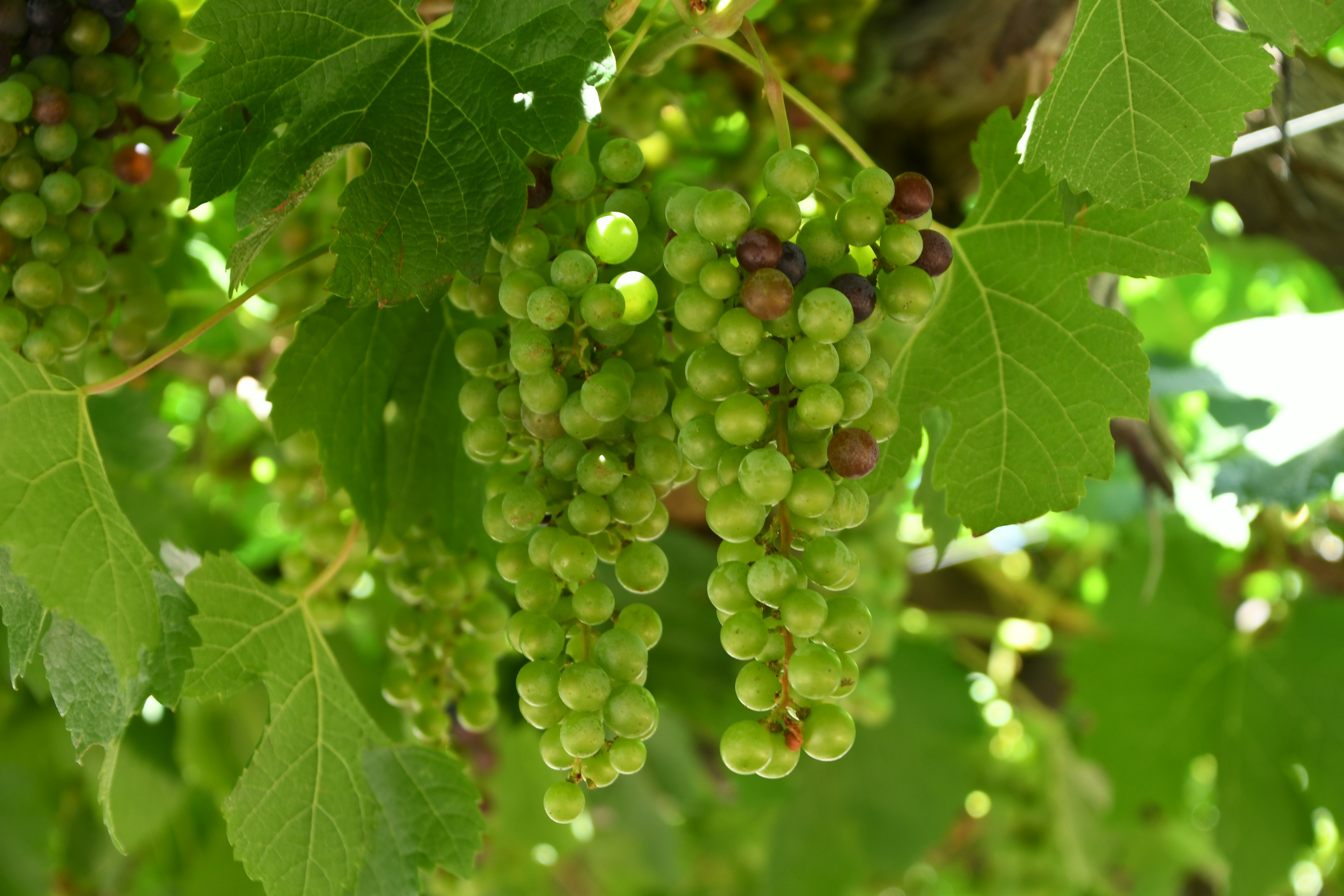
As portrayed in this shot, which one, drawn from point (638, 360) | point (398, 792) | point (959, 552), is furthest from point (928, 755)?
point (638, 360)

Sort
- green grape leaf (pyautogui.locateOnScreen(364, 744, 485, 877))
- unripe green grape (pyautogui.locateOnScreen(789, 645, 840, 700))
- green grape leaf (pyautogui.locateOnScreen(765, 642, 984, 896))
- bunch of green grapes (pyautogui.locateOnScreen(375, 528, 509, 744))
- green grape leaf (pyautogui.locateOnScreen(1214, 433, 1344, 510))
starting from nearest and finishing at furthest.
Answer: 1. unripe green grape (pyautogui.locateOnScreen(789, 645, 840, 700))
2. green grape leaf (pyautogui.locateOnScreen(364, 744, 485, 877))
3. bunch of green grapes (pyautogui.locateOnScreen(375, 528, 509, 744))
4. green grape leaf (pyautogui.locateOnScreen(1214, 433, 1344, 510))
5. green grape leaf (pyautogui.locateOnScreen(765, 642, 984, 896))

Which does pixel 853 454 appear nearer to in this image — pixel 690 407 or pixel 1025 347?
pixel 690 407

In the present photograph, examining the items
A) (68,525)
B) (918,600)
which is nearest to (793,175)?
(68,525)

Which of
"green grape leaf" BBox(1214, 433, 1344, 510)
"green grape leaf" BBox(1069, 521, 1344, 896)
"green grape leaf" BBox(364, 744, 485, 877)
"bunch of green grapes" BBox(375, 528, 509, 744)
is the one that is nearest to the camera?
"green grape leaf" BBox(364, 744, 485, 877)

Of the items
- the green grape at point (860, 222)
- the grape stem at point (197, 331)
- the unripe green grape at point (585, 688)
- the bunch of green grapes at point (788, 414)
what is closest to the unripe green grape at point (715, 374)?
the bunch of green grapes at point (788, 414)

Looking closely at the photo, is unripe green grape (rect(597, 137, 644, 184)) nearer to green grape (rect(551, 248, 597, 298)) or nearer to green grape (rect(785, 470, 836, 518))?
green grape (rect(551, 248, 597, 298))

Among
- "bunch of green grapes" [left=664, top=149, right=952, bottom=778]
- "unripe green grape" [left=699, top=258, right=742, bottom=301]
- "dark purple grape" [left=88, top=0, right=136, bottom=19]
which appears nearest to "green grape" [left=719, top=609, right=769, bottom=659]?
"bunch of green grapes" [left=664, top=149, right=952, bottom=778]

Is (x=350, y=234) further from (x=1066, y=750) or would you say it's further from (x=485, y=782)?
(x=1066, y=750)
